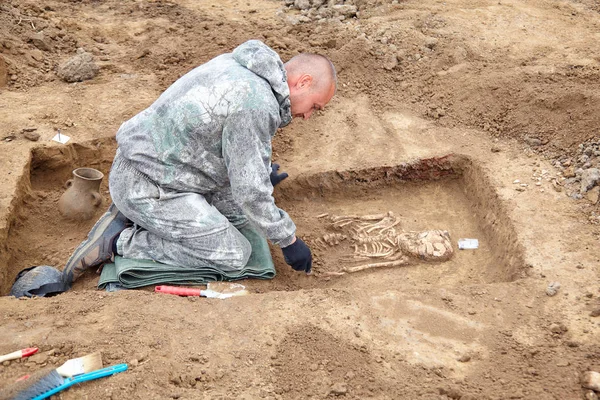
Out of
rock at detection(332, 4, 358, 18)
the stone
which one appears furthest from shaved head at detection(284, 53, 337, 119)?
rock at detection(332, 4, 358, 18)

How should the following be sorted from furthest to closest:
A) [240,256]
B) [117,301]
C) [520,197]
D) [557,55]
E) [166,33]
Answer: [166,33] → [557,55] → [520,197] → [240,256] → [117,301]

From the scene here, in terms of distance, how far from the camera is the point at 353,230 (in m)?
5.12

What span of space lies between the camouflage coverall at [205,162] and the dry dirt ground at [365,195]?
479 mm

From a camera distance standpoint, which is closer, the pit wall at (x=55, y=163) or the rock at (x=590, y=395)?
the rock at (x=590, y=395)

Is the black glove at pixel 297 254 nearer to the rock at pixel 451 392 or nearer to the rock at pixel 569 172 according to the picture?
the rock at pixel 451 392

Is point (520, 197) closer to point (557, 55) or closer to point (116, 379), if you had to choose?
point (557, 55)

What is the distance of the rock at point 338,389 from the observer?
3.13 metres

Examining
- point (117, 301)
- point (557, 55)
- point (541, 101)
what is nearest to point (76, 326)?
point (117, 301)

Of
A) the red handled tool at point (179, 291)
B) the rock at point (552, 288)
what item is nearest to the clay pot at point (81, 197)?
the red handled tool at point (179, 291)

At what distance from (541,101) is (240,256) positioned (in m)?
3.32

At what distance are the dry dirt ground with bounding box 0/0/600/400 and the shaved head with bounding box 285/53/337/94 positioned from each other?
1340 millimetres

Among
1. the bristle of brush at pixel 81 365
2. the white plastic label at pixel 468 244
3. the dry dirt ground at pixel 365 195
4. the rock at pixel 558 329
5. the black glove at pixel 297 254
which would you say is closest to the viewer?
the bristle of brush at pixel 81 365

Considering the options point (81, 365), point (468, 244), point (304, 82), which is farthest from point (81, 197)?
point (468, 244)

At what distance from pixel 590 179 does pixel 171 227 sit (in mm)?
3252
